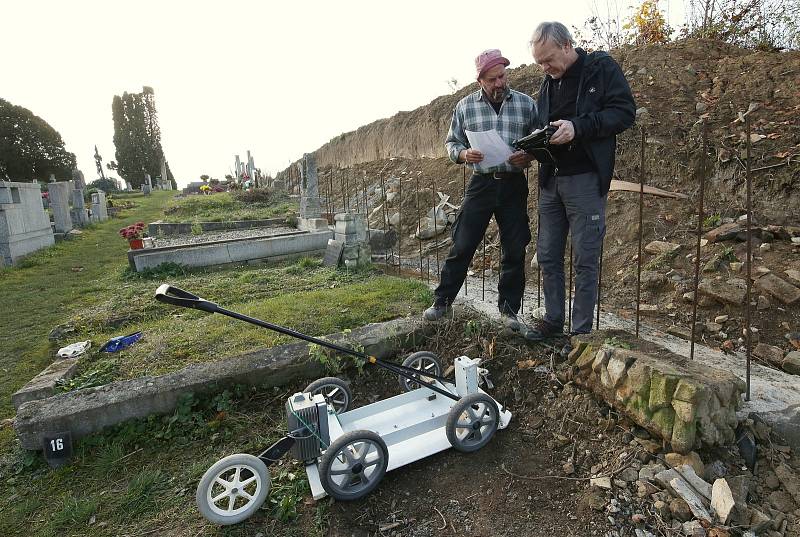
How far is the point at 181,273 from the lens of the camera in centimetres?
784

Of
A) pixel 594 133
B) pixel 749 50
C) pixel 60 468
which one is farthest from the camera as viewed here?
pixel 749 50

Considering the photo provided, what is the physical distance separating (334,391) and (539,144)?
207cm

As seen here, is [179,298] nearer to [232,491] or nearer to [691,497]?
[232,491]

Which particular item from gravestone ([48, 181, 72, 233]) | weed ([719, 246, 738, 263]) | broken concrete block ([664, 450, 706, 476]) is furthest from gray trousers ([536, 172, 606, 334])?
gravestone ([48, 181, 72, 233])

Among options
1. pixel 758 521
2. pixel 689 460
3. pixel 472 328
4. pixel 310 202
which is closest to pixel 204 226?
pixel 310 202

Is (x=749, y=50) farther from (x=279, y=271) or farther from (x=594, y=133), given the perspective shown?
(x=279, y=271)

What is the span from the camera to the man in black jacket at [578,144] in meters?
2.50

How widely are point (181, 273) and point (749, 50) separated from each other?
428 inches

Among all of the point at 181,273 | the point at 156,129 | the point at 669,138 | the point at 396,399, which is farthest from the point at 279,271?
the point at 156,129

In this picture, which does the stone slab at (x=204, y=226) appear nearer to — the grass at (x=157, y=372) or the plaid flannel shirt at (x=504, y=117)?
the grass at (x=157, y=372)

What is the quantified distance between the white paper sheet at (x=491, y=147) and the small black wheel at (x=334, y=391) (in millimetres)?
1864

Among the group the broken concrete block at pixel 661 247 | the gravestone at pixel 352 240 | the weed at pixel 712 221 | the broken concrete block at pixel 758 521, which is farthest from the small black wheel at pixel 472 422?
the gravestone at pixel 352 240

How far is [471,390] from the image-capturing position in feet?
8.55

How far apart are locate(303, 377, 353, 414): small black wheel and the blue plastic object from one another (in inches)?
105
